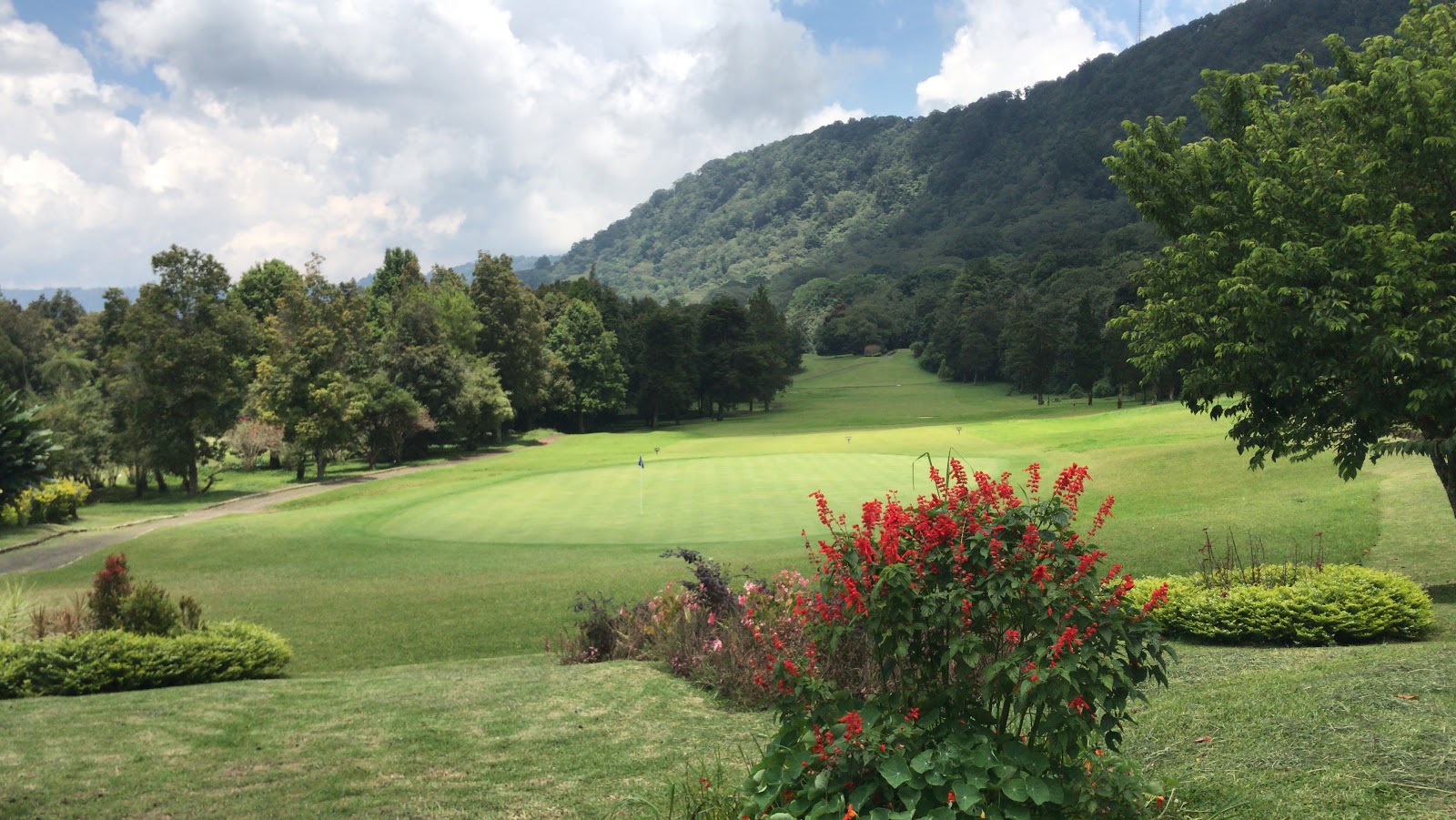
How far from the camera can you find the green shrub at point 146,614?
1066 cm

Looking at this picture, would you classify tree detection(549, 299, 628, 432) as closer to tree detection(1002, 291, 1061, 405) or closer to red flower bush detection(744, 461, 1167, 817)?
tree detection(1002, 291, 1061, 405)

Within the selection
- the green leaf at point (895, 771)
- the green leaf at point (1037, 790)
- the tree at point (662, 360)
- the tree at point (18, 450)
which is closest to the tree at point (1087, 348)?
the tree at point (662, 360)

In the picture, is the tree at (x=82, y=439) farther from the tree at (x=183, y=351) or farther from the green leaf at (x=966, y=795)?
the green leaf at (x=966, y=795)

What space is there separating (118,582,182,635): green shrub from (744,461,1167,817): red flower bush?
9546 millimetres

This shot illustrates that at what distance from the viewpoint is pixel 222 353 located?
37.2 metres

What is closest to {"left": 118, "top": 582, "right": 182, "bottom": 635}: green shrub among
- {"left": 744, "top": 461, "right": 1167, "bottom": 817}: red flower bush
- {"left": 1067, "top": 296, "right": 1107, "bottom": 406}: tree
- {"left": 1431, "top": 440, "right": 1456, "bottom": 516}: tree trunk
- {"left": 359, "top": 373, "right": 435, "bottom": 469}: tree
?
{"left": 744, "top": 461, "right": 1167, "bottom": 817}: red flower bush

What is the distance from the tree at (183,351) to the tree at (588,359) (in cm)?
3026

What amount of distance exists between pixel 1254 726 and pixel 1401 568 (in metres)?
9.11

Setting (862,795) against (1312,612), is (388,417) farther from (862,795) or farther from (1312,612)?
(862,795)

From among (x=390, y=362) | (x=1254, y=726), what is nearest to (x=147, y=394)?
(x=390, y=362)

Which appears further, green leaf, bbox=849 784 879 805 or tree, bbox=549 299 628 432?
tree, bbox=549 299 628 432

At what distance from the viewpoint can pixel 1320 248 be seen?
403 inches

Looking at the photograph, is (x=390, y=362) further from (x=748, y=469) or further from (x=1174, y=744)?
(x=1174, y=744)

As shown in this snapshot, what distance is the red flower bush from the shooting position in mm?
3758
